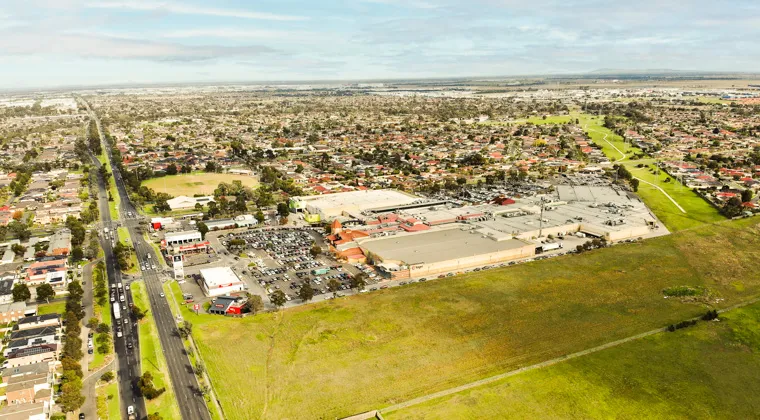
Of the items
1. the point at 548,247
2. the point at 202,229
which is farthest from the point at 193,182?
the point at 548,247

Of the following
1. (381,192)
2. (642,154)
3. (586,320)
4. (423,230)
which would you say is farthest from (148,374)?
(642,154)

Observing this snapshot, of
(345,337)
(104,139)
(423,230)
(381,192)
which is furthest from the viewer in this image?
(104,139)

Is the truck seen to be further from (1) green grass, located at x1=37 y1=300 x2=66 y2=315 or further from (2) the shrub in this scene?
(1) green grass, located at x1=37 y1=300 x2=66 y2=315

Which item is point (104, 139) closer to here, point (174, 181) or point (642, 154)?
point (174, 181)

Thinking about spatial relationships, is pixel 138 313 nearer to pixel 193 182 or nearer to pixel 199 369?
pixel 199 369

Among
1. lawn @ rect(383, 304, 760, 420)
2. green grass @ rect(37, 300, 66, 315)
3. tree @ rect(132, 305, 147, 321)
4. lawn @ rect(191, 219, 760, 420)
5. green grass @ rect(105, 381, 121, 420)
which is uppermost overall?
tree @ rect(132, 305, 147, 321)

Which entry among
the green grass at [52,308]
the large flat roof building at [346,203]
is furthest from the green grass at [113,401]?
the large flat roof building at [346,203]

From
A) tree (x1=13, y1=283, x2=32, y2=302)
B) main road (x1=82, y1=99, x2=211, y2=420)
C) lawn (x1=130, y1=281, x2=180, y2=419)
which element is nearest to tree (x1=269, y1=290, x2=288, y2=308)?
main road (x1=82, y1=99, x2=211, y2=420)
